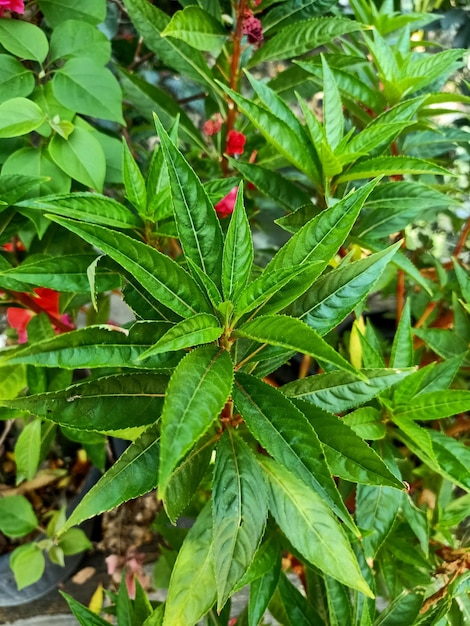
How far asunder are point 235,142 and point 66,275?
0.39 metres

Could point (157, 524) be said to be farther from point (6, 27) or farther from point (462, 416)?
point (6, 27)

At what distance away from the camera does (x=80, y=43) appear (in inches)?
28.9

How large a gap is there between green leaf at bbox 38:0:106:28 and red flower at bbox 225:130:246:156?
0.26 m

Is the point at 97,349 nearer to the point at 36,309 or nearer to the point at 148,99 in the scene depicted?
the point at 36,309

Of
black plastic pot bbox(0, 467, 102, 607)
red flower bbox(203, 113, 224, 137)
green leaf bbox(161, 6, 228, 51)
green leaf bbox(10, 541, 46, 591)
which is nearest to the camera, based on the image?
green leaf bbox(161, 6, 228, 51)

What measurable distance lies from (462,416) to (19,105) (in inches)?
34.0

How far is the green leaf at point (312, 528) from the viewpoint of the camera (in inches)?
19.5

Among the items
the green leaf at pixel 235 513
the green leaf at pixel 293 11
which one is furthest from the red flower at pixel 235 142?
the green leaf at pixel 235 513

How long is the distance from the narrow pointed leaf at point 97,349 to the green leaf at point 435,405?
33 cm

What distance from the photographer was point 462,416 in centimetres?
93

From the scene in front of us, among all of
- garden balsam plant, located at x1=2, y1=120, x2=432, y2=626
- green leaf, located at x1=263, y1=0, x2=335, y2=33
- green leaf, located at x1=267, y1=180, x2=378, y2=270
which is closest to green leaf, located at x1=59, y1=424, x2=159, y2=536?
garden balsam plant, located at x1=2, y1=120, x2=432, y2=626

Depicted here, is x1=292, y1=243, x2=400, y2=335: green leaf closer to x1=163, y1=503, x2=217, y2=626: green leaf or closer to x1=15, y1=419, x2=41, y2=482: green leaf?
x1=163, y1=503, x2=217, y2=626: green leaf

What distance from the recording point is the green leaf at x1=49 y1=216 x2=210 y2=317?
0.42 metres

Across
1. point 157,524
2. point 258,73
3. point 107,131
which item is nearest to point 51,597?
point 157,524
